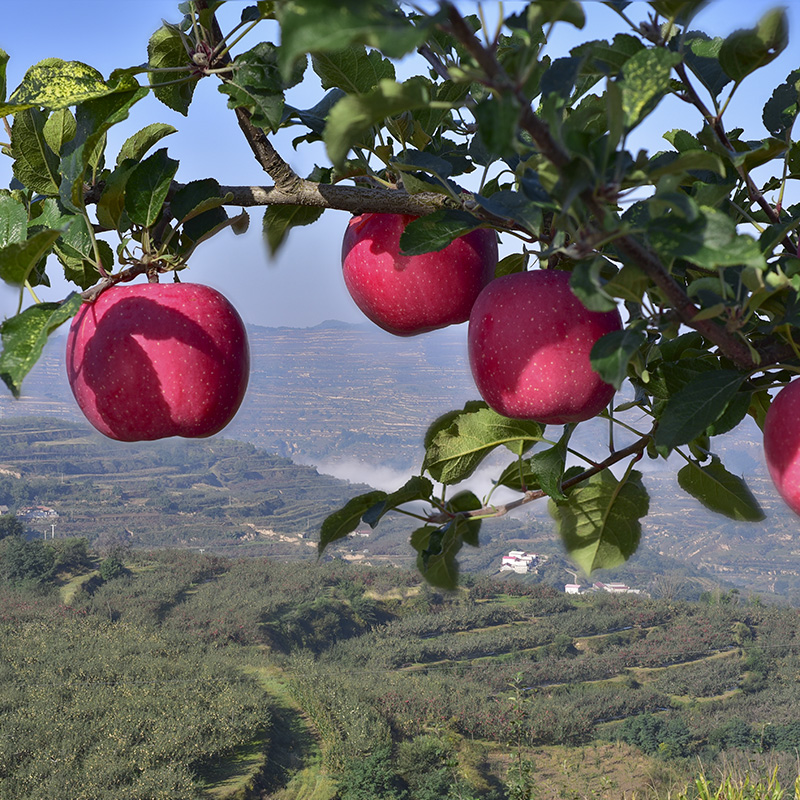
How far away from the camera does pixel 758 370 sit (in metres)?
0.54

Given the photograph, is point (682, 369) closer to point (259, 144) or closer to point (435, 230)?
point (435, 230)

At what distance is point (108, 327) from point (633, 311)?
0.45m

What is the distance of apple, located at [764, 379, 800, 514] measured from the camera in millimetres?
593

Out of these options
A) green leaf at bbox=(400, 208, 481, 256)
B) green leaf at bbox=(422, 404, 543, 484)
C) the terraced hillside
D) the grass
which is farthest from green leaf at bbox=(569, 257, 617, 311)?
the terraced hillside

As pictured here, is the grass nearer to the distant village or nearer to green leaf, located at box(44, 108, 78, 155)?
the distant village

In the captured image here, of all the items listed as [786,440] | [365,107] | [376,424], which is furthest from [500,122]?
[376,424]

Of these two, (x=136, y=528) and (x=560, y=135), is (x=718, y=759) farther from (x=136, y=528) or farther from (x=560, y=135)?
(x=136, y=528)

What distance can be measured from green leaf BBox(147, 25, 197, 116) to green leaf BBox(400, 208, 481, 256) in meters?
0.23

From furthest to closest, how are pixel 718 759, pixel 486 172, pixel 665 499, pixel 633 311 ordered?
pixel 665 499, pixel 718 759, pixel 486 172, pixel 633 311

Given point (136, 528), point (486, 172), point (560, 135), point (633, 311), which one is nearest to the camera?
point (560, 135)

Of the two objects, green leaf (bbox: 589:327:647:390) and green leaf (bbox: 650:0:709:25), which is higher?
green leaf (bbox: 650:0:709:25)

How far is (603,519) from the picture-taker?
95 centimetres

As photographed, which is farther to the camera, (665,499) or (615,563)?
(665,499)

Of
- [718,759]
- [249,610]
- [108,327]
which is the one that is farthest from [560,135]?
[249,610]
